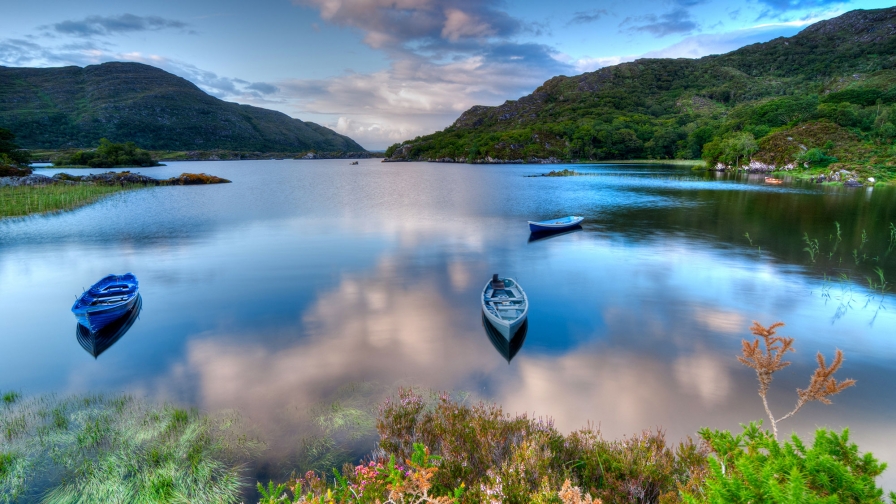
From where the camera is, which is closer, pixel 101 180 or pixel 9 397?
pixel 9 397

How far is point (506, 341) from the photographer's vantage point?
13.6 m

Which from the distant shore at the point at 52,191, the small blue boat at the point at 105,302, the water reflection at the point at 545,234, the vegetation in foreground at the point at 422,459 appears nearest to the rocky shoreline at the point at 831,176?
the water reflection at the point at 545,234

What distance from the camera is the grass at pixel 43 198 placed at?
39000 mm

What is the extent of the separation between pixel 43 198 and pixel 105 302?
1685 inches

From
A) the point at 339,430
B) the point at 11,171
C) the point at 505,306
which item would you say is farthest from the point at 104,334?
the point at 11,171

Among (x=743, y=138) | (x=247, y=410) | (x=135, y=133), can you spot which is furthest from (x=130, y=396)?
(x=135, y=133)

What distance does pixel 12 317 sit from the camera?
16.8m

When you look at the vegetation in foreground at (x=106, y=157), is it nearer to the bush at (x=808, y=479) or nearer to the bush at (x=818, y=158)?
the bush at (x=808, y=479)

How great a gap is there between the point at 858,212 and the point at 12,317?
62.2m

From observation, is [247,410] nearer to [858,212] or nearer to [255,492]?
[255,492]

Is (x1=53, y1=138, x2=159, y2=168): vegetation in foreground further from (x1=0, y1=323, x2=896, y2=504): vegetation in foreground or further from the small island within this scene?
(x1=0, y1=323, x2=896, y2=504): vegetation in foreground

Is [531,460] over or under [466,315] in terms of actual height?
over

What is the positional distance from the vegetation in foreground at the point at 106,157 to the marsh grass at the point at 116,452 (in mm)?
126801

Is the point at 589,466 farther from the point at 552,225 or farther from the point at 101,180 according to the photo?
the point at 101,180
